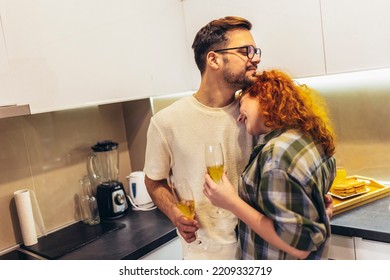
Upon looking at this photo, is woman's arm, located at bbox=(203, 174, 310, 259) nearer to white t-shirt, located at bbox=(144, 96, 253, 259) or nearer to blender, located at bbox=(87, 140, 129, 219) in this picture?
white t-shirt, located at bbox=(144, 96, 253, 259)

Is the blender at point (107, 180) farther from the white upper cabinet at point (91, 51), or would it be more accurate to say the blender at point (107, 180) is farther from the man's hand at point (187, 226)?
the man's hand at point (187, 226)

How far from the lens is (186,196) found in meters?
1.03

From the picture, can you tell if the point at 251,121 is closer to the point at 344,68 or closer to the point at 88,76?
the point at 344,68

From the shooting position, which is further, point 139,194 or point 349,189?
point 139,194

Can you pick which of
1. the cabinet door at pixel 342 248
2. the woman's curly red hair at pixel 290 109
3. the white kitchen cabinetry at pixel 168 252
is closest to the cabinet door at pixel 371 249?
the cabinet door at pixel 342 248

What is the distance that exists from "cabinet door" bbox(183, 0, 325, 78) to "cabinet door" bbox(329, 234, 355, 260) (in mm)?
604

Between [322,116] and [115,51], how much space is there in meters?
0.87

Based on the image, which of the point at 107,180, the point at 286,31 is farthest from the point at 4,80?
the point at 286,31

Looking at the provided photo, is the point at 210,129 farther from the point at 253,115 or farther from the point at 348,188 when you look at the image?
the point at 348,188

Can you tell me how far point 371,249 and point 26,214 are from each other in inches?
49.5

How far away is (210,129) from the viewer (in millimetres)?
→ 1149

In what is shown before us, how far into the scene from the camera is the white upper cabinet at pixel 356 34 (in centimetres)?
125

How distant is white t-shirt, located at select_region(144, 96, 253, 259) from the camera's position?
1133 millimetres
